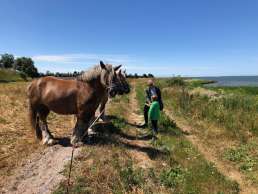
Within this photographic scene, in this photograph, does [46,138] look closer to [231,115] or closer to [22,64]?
[231,115]

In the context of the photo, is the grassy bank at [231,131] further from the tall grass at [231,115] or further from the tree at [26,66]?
the tree at [26,66]

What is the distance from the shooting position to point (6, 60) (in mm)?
118375

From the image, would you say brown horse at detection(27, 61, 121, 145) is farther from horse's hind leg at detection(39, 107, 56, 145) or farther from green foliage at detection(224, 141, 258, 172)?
green foliage at detection(224, 141, 258, 172)

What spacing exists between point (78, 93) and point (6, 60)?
400 ft

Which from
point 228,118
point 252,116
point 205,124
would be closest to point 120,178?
point 205,124

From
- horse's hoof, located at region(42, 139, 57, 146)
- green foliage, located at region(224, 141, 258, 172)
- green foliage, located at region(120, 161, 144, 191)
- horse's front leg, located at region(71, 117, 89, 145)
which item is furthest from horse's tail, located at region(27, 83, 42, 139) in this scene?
green foliage, located at region(224, 141, 258, 172)

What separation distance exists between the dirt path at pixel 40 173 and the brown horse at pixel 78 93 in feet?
2.48

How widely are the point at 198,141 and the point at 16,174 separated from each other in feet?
21.9

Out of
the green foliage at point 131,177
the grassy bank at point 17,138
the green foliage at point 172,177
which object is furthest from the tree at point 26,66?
the green foliage at point 131,177

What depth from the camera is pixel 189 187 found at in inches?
249

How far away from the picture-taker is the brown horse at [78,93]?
312 inches

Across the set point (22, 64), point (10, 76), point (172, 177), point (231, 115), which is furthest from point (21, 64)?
point (172, 177)

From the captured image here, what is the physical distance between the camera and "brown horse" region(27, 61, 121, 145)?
792 cm

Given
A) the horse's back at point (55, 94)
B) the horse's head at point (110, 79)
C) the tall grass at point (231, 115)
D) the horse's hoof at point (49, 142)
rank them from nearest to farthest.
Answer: the horse's head at point (110, 79) → the horse's back at point (55, 94) → the horse's hoof at point (49, 142) → the tall grass at point (231, 115)
